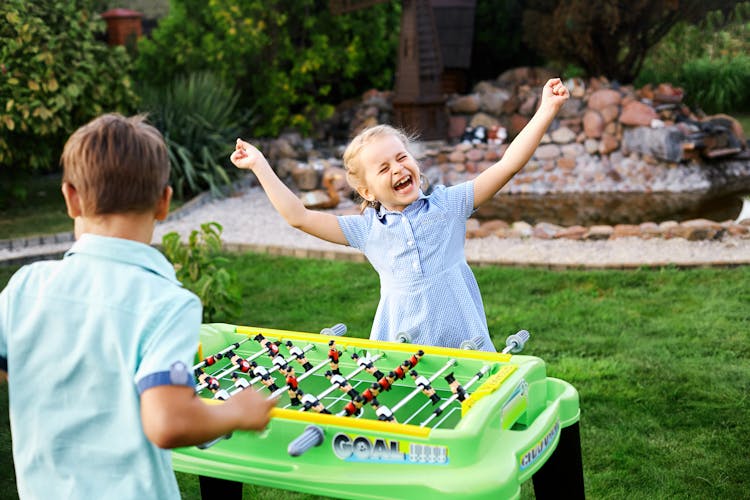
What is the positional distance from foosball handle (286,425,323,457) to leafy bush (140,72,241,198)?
897 cm

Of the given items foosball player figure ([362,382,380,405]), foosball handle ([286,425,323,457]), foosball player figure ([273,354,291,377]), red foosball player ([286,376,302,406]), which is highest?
foosball handle ([286,425,323,457])

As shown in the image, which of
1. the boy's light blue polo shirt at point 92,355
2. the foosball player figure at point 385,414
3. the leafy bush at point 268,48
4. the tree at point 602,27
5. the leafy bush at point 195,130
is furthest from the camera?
the tree at point 602,27

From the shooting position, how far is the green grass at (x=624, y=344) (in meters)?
4.43

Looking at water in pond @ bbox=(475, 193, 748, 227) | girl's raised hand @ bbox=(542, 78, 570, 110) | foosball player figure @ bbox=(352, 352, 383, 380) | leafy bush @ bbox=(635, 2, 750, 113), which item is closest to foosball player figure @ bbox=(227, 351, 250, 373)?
foosball player figure @ bbox=(352, 352, 383, 380)

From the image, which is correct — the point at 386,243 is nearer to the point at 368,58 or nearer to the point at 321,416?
the point at 321,416

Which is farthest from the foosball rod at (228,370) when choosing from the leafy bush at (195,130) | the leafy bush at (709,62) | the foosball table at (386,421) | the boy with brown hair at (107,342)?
the leafy bush at (709,62)

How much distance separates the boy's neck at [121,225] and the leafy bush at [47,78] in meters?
7.99

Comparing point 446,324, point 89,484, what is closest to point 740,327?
point 446,324

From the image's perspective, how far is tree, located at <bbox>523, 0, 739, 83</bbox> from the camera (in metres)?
13.2

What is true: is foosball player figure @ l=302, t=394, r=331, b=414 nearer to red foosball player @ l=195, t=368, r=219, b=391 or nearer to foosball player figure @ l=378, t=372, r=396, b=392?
foosball player figure @ l=378, t=372, r=396, b=392

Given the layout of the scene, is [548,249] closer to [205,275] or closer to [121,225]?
[205,275]

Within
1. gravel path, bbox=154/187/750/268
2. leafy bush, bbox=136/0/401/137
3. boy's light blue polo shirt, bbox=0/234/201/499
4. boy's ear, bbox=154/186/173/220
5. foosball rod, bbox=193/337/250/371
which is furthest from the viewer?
leafy bush, bbox=136/0/401/137

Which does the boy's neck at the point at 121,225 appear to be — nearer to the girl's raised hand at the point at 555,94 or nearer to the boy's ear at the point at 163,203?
the boy's ear at the point at 163,203

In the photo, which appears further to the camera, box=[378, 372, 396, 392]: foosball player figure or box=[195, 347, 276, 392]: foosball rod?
box=[195, 347, 276, 392]: foosball rod
